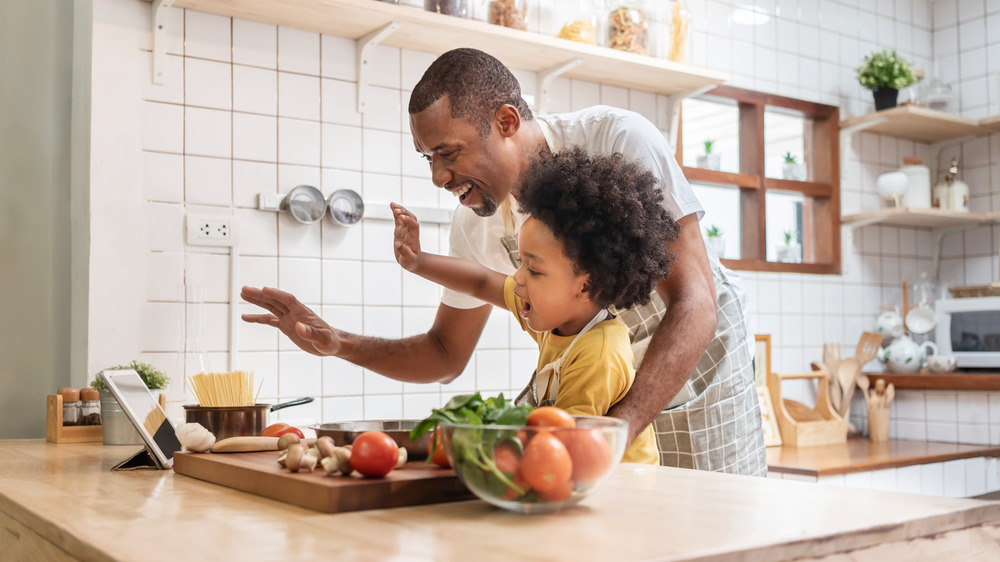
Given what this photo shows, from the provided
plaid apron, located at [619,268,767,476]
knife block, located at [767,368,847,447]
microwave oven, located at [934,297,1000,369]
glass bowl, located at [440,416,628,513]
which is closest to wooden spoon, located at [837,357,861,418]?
knife block, located at [767,368,847,447]

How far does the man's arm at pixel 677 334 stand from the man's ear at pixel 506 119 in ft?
1.18

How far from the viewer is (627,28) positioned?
2.91 m

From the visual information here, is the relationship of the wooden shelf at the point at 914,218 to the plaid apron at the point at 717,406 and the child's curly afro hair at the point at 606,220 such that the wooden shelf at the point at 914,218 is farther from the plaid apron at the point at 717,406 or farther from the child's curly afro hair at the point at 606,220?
the child's curly afro hair at the point at 606,220

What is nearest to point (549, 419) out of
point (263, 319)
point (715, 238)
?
point (263, 319)

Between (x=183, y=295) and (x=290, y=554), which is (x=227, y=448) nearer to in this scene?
(x=290, y=554)

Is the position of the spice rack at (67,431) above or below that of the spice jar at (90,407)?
below

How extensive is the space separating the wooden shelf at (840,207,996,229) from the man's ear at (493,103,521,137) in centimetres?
252

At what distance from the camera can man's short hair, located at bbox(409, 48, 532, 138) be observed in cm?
155

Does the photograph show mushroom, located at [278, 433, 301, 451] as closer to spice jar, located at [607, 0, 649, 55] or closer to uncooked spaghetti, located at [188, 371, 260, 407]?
uncooked spaghetti, located at [188, 371, 260, 407]

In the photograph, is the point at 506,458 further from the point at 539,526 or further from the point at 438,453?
the point at 438,453

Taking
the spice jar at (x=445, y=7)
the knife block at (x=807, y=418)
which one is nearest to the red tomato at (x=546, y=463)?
the spice jar at (x=445, y=7)

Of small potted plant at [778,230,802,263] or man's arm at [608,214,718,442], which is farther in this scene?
small potted plant at [778,230,802,263]

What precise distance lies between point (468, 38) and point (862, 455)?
1.95 meters

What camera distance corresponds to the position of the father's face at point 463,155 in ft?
5.05
